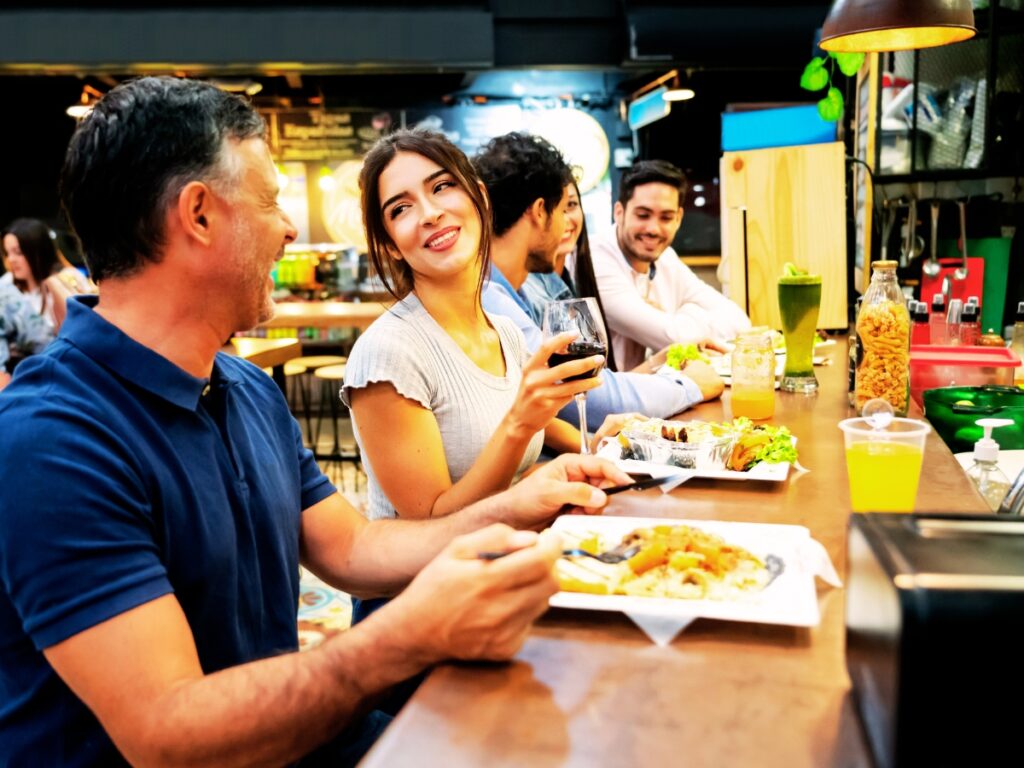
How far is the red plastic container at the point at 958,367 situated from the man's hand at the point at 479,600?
5.82 feet

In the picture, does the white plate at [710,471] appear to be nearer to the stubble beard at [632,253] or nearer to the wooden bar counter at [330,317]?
the stubble beard at [632,253]

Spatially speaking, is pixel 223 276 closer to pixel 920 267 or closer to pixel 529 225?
pixel 529 225

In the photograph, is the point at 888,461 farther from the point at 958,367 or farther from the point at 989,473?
the point at 958,367

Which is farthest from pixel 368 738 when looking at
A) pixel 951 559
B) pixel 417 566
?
pixel 951 559

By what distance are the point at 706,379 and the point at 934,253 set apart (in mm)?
2643

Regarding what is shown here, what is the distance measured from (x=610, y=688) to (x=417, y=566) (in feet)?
2.01

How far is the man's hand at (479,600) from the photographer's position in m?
0.92

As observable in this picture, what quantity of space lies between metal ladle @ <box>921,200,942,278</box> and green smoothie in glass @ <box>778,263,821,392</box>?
2159mm

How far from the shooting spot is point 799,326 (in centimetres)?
253

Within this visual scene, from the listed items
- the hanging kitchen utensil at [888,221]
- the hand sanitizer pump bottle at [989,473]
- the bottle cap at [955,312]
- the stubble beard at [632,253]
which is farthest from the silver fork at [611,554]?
the hanging kitchen utensil at [888,221]

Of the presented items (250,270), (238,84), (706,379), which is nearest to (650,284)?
(706,379)

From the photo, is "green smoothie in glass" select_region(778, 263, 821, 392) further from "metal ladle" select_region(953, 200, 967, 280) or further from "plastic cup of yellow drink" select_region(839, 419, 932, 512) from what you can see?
"metal ladle" select_region(953, 200, 967, 280)

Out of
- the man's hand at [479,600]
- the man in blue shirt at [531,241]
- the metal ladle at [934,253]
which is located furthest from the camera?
the metal ladle at [934,253]

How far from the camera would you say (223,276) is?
4.10 feet
